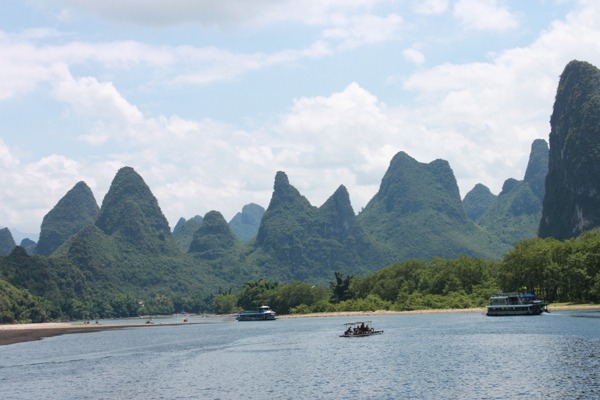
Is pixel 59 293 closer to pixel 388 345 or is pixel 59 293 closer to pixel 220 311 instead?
pixel 220 311

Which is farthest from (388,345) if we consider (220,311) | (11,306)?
(220,311)

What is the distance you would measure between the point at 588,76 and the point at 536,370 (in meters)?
169

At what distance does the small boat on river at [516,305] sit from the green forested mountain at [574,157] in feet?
279

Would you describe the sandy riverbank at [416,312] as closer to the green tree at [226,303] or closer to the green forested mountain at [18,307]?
the green tree at [226,303]

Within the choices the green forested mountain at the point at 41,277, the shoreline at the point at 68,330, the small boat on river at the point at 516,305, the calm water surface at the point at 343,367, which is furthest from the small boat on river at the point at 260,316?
the green forested mountain at the point at 41,277

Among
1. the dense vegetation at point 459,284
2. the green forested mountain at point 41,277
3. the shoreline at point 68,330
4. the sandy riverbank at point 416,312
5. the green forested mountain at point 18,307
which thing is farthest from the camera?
the green forested mountain at point 41,277

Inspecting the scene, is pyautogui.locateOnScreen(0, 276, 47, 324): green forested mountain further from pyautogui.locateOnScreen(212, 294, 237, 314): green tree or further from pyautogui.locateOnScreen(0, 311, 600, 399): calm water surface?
pyautogui.locateOnScreen(0, 311, 600, 399): calm water surface

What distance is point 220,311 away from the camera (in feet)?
600

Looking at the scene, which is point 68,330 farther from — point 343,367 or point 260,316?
Answer: point 343,367

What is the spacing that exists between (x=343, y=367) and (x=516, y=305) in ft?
159

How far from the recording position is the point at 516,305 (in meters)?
84.5

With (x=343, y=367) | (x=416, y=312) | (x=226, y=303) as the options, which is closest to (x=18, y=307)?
(x=226, y=303)

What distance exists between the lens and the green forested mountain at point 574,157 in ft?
550

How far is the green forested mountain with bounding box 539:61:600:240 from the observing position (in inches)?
6594
